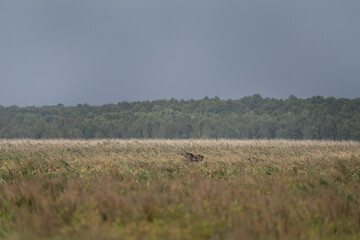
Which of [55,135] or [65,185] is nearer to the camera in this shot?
[65,185]

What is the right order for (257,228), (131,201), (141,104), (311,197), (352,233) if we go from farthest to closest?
1. (141,104)
2. (311,197)
3. (131,201)
4. (352,233)
5. (257,228)

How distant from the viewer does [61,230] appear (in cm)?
666

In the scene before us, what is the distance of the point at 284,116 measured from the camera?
8712 centimetres

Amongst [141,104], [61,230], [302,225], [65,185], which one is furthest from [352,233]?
[141,104]

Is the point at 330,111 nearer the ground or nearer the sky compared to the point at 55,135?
nearer the sky

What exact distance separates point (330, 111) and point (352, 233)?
83033 millimetres

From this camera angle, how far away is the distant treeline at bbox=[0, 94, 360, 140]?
79175mm

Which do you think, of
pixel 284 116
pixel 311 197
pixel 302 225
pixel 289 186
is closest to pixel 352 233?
pixel 302 225

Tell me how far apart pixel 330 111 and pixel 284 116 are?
8.84 m

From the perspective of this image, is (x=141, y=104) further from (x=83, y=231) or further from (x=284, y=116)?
(x=83, y=231)

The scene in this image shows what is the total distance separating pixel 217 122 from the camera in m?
84.8

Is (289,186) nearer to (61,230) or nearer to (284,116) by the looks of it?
(61,230)

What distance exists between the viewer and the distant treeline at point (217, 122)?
79.2 meters

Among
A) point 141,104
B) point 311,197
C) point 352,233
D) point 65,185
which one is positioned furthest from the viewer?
point 141,104
